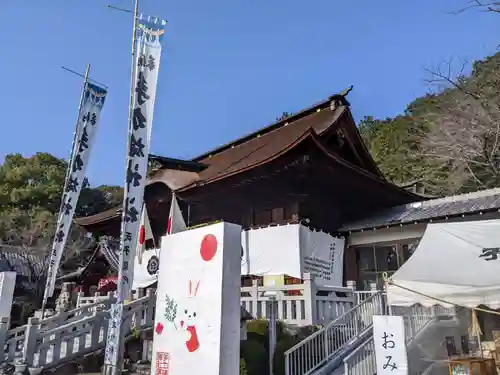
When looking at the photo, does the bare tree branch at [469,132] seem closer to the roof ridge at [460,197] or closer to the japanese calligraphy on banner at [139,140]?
the roof ridge at [460,197]

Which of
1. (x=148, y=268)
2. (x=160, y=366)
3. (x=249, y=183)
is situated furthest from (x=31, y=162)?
(x=160, y=366)

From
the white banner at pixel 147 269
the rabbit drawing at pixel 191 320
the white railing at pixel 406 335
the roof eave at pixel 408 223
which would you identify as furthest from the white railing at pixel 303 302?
the white banner at pixel 147 269

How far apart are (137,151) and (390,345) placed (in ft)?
21.1

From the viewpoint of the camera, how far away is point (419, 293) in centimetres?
640

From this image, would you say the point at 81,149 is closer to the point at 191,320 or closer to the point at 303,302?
the point at 303,302

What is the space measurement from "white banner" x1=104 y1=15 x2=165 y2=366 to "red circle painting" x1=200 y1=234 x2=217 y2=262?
3320mm

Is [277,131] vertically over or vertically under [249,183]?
A: over

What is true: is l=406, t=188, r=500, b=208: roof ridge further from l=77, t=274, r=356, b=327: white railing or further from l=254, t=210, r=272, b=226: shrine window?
l=77, t=274, r=356, b=327: white railing

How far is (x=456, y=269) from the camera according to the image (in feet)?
21.7

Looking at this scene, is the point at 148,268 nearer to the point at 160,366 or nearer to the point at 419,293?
A: the point at 160,366

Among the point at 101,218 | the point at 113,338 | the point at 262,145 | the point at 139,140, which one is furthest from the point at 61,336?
the point at 262,145

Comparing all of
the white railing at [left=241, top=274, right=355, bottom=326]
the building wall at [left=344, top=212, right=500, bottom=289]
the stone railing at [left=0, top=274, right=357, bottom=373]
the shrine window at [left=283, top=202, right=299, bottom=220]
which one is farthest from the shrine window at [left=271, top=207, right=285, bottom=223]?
the white railing at [left=241, top=274, right=355, bottom=326]

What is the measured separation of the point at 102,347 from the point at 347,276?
7.71 m

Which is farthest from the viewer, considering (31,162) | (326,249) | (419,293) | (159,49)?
(31,162)
